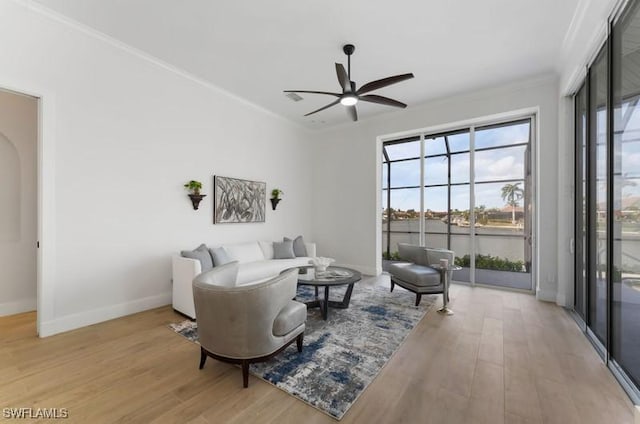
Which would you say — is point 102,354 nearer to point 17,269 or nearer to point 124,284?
point 124,284

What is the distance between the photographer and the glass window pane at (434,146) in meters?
5.60

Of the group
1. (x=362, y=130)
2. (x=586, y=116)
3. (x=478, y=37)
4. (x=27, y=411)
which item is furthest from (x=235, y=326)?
(x=362, y=130)

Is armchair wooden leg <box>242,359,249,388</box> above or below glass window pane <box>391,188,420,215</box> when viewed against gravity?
below

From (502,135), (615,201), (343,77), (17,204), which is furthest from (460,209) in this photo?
(17,204)

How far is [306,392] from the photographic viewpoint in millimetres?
2041

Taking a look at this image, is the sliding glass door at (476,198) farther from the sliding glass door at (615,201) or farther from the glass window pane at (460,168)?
the sliding glass door at (615,201)

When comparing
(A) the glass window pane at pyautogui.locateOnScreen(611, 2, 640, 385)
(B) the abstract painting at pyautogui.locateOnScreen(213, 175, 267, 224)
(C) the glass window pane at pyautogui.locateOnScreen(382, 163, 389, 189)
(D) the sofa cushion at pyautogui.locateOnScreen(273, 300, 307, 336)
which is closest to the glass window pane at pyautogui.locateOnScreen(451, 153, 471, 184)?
(C) the glass window pane at pyautogui.locateOnScreen(382, 163, 389, 189)

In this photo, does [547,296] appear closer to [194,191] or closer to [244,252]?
[244,252]

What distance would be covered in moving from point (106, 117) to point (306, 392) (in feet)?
13.1

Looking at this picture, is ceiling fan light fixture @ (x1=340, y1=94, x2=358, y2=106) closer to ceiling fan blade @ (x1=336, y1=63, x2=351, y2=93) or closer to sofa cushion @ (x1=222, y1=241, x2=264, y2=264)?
ceiling fan blade @ (x1=336, y1=63, x2=351, y2=93)

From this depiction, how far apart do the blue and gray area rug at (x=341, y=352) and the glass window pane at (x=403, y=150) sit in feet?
10.9

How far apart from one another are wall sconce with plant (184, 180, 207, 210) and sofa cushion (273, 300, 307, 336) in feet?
8.77

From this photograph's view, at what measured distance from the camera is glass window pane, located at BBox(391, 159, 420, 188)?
5.94 meters

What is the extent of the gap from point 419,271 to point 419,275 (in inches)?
4.9
